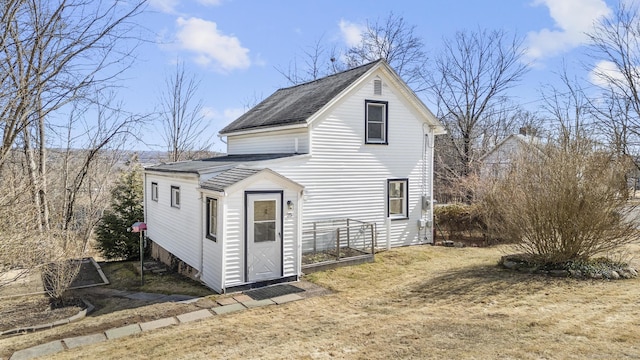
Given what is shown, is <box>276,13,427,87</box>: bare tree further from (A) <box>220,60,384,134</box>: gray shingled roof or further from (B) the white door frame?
(B) the white door frame

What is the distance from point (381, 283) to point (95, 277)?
386 inches

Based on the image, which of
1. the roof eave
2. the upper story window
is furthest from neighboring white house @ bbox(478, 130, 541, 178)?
the roof eave

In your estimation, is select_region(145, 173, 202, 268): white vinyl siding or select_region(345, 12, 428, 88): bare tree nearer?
select_region(145, 173, 202, 268): white vinyl siding

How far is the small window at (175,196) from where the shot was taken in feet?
41.4

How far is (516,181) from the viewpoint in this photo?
10664 millimetres

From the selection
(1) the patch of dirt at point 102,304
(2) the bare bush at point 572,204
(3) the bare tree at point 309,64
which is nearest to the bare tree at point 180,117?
(3) the bare tree at point 309,64

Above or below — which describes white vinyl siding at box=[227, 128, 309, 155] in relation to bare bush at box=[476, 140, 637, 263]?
above

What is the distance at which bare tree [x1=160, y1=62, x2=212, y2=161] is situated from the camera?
26.3 metres

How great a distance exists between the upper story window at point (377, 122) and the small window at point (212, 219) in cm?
609

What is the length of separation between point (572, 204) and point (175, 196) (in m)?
Answer: 11.4

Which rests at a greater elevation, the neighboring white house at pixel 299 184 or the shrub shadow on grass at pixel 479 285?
the neighboring white house at pixel 299 184

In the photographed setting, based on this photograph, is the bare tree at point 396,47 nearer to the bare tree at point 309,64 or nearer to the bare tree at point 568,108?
the bare tree at point 309,64

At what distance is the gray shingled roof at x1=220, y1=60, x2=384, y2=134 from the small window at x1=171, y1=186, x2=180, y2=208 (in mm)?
3905

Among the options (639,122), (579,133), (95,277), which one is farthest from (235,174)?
(639,122)
